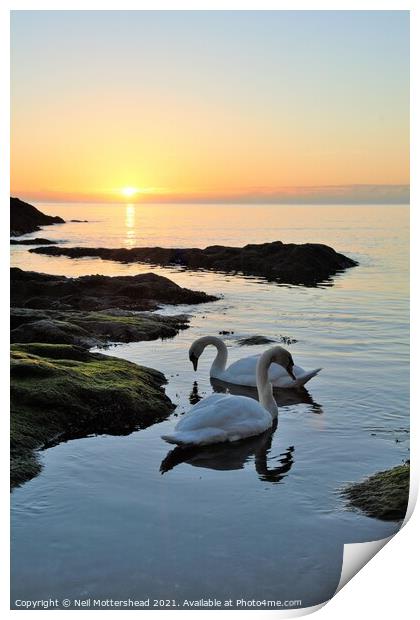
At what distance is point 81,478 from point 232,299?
21.6m

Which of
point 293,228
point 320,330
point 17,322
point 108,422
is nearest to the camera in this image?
point 108,422

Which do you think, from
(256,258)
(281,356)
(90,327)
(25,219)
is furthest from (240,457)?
(25,219)

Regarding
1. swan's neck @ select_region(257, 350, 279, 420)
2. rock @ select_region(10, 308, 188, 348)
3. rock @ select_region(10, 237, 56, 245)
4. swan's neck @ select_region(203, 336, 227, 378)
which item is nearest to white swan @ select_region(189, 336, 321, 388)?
swan's neck @ select_region(203, 336, 227, 378)

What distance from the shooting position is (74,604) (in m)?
9.35

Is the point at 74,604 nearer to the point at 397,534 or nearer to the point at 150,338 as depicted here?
the point at 397,534

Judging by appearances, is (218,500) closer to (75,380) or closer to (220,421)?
(220,421)

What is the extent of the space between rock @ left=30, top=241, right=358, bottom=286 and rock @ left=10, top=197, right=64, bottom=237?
24.5m

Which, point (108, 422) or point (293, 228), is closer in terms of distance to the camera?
point (108, 422)

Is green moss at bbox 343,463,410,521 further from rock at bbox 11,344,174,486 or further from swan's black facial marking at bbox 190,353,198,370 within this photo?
swan's black facial marking at bbox 190,353,198,370

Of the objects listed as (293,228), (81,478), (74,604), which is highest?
(293,228)

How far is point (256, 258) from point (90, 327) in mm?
22487

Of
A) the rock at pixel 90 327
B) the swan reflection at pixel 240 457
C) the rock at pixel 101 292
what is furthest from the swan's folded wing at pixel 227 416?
the rock at pixel 101 292

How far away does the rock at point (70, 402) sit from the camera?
1403cm

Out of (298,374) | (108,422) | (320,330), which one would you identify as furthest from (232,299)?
(108,422)
